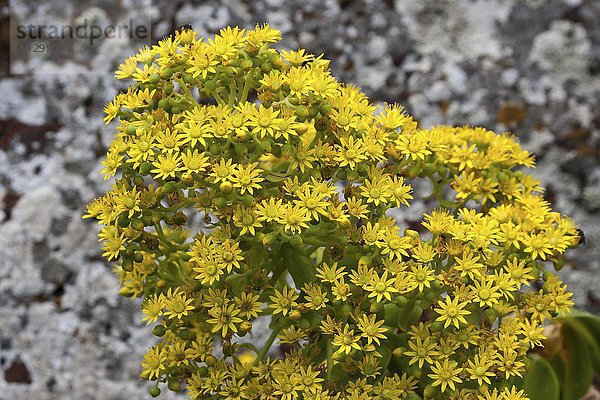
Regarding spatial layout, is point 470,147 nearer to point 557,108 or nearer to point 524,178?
point 524,178

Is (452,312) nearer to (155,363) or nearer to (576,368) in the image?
(155,363)

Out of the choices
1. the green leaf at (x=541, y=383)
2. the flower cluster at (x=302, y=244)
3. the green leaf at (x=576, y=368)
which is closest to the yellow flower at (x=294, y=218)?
the flower cluster at (x=302, y=244)

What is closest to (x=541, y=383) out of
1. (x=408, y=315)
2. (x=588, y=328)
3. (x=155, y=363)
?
(x=588, y=328)

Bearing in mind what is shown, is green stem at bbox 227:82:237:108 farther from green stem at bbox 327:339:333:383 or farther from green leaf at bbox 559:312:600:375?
green leaf at bbox 559:312:600:375

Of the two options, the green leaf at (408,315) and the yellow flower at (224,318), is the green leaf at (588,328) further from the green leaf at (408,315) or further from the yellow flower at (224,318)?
the yellow flower at (224,318)

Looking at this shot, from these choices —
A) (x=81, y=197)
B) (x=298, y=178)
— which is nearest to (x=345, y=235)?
(x=298, y=178)

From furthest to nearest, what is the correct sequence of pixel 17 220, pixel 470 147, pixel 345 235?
1. pixel 17 220
2. pixel 470 147
3. pixel 345 235

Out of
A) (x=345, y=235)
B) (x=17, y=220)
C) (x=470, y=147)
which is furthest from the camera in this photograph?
(x=17, y=220)
